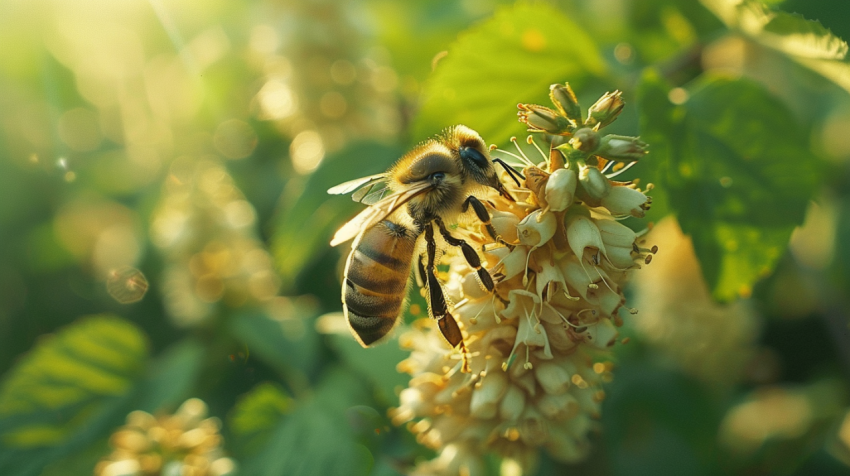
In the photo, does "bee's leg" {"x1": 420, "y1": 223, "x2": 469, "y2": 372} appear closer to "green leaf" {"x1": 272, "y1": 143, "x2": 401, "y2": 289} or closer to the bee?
the bee

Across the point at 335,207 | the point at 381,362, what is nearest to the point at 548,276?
the point at 381,362

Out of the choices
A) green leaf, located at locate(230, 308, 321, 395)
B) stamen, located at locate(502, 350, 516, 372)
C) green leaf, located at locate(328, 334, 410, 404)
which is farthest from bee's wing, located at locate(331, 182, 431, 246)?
green leaf, located at locate(230, 308, 321, 395)

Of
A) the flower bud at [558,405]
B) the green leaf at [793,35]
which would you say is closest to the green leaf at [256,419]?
the flower bud at [558,405]

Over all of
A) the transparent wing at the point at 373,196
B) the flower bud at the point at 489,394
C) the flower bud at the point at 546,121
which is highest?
the transparent wing at the point at 373,196

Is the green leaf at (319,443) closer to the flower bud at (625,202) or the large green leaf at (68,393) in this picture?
the large green leaf at (68,393)

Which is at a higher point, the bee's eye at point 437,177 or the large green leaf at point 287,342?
the large green leaf at point 287,342

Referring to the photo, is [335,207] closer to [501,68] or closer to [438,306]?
[501,68]

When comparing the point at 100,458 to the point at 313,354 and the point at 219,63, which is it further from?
the point at 219,63
